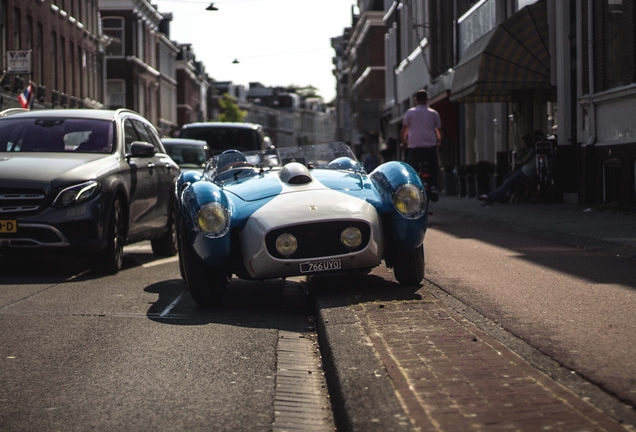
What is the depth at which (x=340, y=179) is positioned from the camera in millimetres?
7914

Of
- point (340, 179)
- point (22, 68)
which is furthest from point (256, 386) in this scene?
point (22, 68)

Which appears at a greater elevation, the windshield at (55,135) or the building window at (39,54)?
the building window at (39,54)

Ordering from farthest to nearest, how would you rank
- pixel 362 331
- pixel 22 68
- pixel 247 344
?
pixel 22 68
pixel 247 344
pixel 362 331

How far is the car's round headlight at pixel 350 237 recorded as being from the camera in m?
7.04

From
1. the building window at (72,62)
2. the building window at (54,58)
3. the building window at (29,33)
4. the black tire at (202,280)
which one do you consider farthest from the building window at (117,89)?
the black tire at (202,280)

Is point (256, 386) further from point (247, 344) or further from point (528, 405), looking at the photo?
point (528, 405)

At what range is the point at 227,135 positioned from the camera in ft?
76.0

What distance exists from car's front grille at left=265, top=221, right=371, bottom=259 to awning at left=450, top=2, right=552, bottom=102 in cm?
1389

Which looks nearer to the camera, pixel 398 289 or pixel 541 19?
pixel 398 289

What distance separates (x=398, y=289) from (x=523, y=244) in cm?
405

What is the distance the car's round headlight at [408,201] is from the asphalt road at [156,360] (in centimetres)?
97

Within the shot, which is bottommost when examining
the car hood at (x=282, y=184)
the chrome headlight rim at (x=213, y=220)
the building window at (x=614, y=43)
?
the chrome headlight rim at (x=213, y=220)

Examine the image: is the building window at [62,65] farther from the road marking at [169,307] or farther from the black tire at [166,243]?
the road marking at [169,307]

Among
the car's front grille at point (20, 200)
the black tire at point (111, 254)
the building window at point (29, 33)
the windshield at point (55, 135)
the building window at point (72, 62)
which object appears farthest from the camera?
the building window at point (72, 62)
